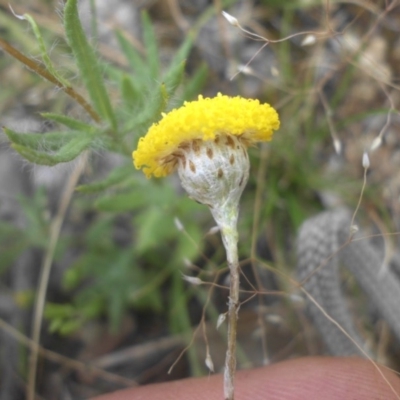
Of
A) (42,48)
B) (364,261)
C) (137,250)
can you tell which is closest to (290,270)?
(364,261)

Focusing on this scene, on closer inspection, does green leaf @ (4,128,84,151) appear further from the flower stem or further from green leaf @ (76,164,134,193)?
the flower stem

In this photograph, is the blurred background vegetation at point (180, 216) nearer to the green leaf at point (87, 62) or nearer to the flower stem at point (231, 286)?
the green leaf at point (87, 62)

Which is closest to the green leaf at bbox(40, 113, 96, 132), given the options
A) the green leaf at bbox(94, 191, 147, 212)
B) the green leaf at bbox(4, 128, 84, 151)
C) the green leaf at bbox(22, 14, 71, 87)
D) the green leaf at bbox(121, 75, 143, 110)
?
the green leaf at bbox(4, 128, 84, 151)

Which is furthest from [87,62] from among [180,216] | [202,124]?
[180,216]

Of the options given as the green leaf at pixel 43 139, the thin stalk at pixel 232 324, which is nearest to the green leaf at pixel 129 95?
the green leaf at pixel 43 139

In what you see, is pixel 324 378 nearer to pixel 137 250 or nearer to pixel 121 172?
pixel 121 172
